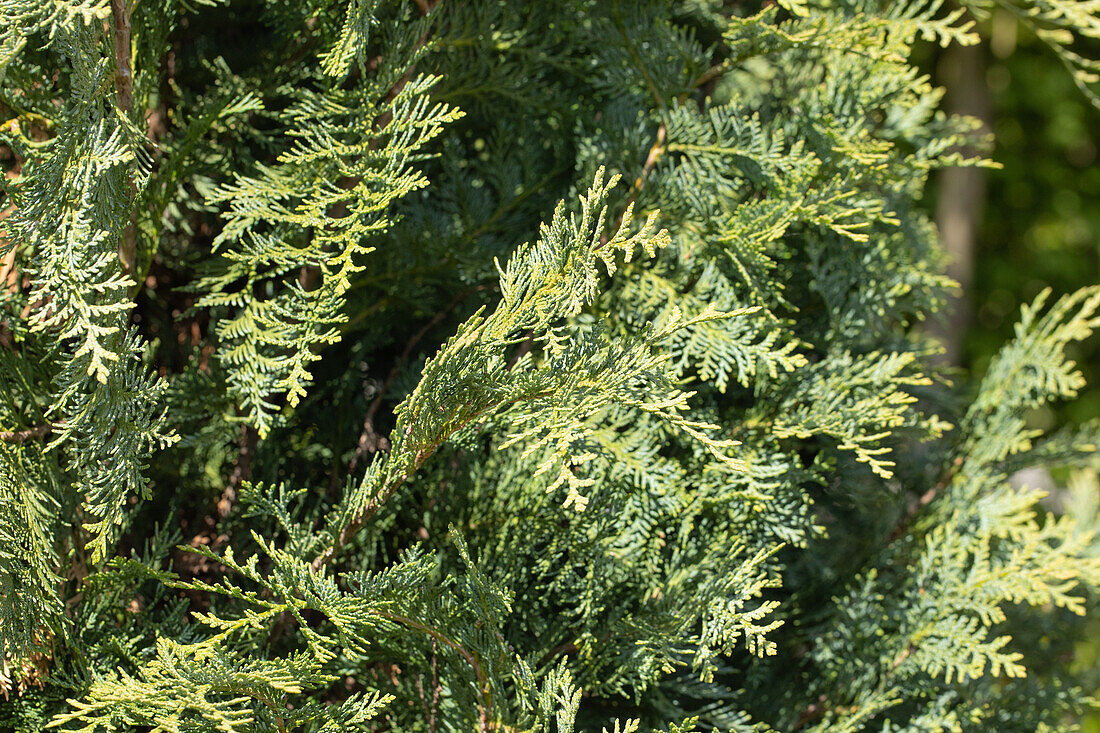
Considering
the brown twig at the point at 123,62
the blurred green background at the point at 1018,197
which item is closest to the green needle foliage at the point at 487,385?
the brown twig at the point at 123,62

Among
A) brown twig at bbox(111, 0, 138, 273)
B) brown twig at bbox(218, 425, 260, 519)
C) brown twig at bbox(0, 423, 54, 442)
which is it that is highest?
brown twig at bbox(111, 0, 138, 273)

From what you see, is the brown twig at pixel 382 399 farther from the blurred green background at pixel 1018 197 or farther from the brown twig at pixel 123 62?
the blurred green background at pixel 1018 197

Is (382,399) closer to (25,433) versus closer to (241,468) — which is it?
(241,468)

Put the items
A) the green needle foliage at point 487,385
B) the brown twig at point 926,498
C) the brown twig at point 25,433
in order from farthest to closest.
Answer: the brown twig at point 926,498, the brown twig at point 25,433, the green needle foliage at point 487,385

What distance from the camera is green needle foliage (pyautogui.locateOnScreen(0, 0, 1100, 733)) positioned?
1000mm

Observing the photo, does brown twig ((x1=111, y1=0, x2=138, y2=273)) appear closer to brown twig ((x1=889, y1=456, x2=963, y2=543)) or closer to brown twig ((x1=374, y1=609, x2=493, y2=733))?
brown twig ((x1=374, y1=609, x2=493, y2=733))

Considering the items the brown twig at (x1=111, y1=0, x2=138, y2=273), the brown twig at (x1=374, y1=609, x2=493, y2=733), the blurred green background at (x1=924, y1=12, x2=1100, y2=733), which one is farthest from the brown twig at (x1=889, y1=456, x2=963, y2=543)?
the blurred green background at (x1=924, y1=12, x2=1100, y2=733)

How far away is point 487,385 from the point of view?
3.31 feet

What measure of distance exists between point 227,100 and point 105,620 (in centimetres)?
76

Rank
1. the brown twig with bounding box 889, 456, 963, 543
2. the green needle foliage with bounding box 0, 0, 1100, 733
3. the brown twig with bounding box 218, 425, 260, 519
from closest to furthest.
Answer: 1. the green needle foliage with bounding box 0, 0, 1100, 733
2. the brown twig with bounding box 218, 425, 260, 519
3. the brown twig with bounding box 889, 456, 963, 543

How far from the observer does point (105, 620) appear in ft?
3.85

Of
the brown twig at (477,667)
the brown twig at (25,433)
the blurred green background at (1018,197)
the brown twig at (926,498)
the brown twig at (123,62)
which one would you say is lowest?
the blurred green background at (1018,197)

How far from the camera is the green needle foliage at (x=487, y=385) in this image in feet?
3.28

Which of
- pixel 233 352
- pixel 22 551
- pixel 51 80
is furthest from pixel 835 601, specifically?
pixel 51 80
